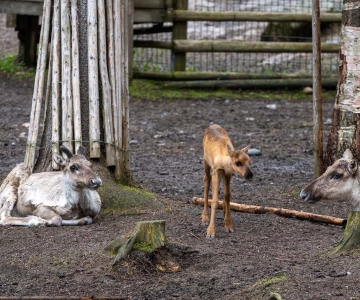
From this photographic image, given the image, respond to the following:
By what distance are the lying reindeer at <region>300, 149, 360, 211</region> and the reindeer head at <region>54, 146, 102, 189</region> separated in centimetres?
200

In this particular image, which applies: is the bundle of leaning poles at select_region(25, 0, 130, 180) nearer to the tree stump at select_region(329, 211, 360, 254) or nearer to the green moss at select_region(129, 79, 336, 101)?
the tree stump at select_region(329, 211, 360, 254)

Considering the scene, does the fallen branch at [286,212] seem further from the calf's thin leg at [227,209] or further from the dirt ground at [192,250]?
the calf's thin leg at [227,209]

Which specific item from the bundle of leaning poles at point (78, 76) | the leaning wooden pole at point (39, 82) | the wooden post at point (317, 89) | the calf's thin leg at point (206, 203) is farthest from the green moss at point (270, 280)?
the leaning wooden pole at point (39, 82)

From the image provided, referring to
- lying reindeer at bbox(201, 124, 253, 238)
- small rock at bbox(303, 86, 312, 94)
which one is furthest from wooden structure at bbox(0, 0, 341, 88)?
lying reindeer at bbox(201, 124, 253, 238)

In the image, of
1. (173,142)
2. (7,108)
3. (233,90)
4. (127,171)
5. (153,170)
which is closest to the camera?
(127,171)

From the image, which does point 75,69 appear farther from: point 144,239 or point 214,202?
point 144,239

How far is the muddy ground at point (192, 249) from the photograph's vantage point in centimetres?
585

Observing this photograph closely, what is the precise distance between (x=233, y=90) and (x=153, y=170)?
582 centimetres

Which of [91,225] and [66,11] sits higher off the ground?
[66,11]

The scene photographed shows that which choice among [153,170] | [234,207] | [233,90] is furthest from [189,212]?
[233,90]

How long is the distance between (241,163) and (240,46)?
932 cm

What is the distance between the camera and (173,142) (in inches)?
492

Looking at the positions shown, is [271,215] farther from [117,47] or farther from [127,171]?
[117,47]

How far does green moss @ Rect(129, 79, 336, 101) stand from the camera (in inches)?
616
